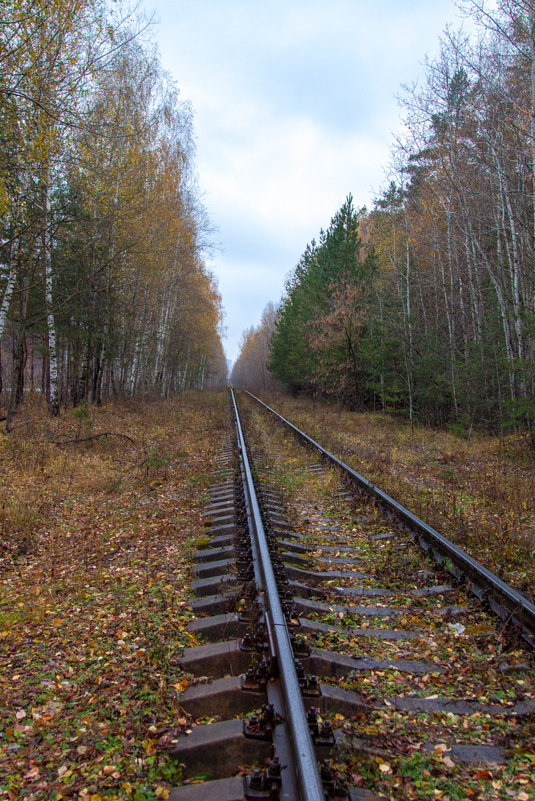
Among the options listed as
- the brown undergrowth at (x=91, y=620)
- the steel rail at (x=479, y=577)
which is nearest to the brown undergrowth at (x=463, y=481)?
the steel rail at (x=479, y=577)

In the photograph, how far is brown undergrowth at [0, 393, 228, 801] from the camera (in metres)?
2.30

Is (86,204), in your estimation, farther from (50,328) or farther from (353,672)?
(353,672)

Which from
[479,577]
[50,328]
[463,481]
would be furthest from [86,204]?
[479,577]

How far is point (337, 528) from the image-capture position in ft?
19.2

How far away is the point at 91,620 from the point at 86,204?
11896 mm

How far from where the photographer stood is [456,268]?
54.9ft

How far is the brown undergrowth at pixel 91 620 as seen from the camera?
2.30 metres

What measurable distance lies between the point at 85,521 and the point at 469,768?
5.36 meters

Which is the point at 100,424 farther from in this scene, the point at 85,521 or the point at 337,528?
the point at 337,528

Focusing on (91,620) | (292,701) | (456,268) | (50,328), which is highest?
(456,268)

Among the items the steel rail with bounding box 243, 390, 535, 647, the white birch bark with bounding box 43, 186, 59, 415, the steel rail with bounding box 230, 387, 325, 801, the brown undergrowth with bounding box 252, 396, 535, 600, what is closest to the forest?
the brown undergrowth with bounding box 252, 396, 535, 600

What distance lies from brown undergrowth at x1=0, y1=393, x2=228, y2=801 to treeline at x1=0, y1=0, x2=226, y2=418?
4.75m

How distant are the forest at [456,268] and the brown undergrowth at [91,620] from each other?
815 cm

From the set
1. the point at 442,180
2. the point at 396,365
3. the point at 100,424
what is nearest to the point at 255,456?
the point at 100,424
